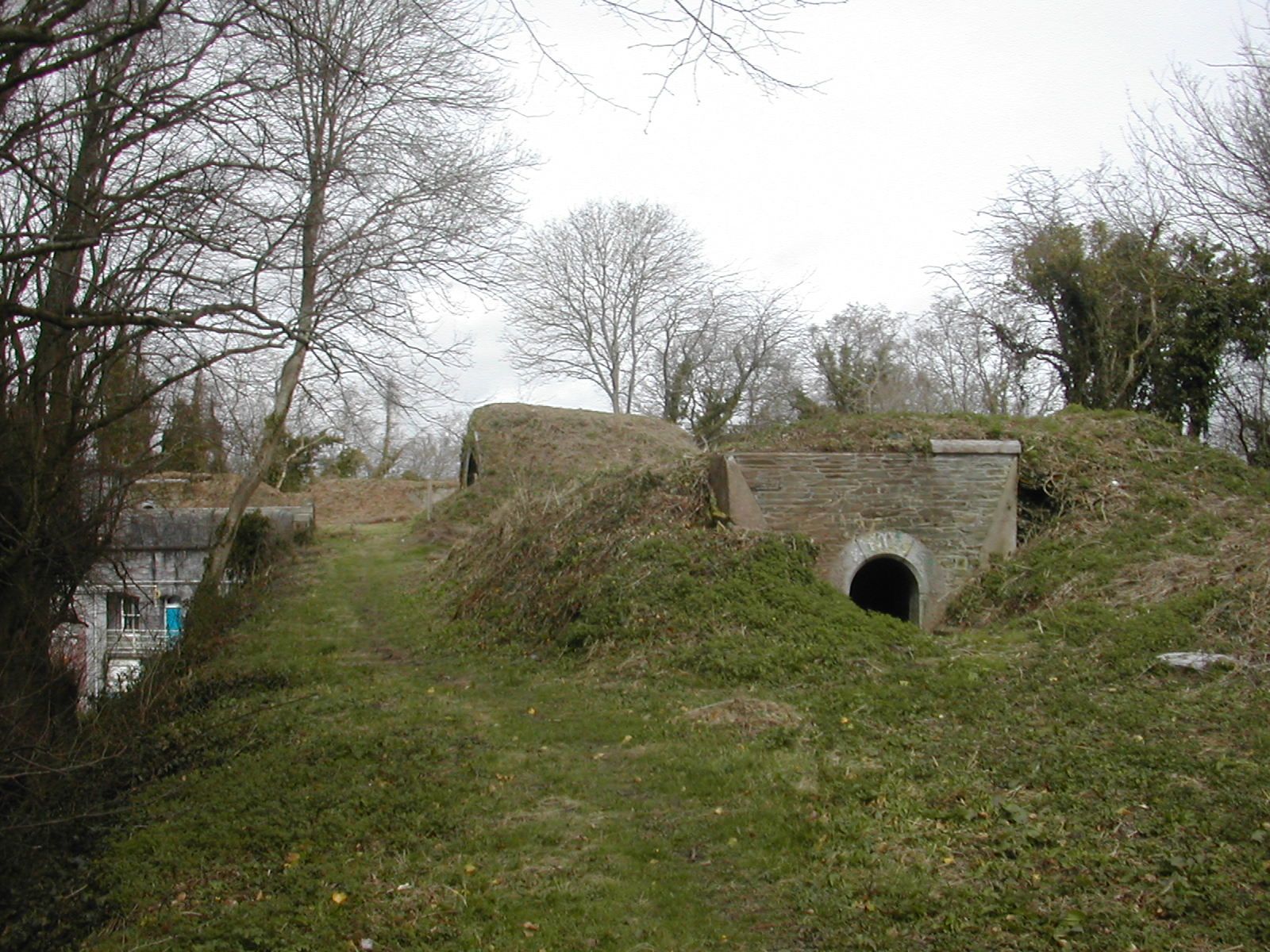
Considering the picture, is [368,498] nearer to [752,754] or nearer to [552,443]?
[552,443]

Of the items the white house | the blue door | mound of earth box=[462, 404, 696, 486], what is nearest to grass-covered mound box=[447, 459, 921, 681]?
the white house

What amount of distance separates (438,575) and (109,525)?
336 inches

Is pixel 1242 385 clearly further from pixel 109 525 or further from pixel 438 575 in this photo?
pixel 109 525

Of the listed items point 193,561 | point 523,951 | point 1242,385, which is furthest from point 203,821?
point 1242,385

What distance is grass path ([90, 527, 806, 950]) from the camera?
5.13m

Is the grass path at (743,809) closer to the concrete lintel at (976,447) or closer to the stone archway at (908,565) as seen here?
the stone archway at (908,565)

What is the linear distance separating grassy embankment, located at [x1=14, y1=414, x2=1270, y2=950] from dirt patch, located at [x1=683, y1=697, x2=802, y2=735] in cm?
6

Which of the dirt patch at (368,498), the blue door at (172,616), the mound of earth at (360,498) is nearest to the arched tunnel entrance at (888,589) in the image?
the blue door at (172,616)

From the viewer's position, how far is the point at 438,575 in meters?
18.6

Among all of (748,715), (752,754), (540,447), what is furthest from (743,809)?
(540,447)

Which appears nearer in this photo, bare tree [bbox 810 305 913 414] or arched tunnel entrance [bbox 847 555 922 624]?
arched tunnel entrance [bbox 847 555 922 624]

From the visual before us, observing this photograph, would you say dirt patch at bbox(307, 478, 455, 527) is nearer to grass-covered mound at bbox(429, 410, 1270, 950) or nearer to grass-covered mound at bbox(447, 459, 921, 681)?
grass-covered mound at bbox(429, 410, 1270, 950)

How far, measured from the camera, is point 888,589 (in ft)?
51.3

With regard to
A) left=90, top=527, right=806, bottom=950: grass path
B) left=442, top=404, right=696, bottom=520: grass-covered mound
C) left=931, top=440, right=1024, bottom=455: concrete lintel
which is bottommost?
left=90, top=527, right=806, bottom=950: grass path
